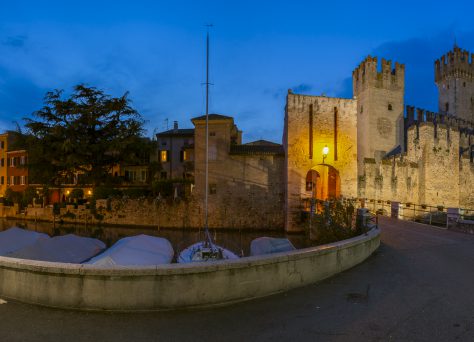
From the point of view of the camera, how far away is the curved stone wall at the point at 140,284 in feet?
17.1

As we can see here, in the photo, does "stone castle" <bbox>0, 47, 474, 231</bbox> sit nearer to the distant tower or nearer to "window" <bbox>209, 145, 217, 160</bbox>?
"window" <bbox>209, 145, 217, 160</bbox>

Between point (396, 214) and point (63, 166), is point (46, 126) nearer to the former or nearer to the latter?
point (63, 166)

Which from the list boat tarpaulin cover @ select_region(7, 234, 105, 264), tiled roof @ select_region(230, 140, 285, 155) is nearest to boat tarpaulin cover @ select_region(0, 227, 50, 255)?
boat tarpaulin cover @ select_region(7, 234, 105, 264)

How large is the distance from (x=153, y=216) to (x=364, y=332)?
31.7 meters

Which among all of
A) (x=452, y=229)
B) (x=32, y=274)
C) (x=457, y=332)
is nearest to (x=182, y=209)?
(x=452, y=229)

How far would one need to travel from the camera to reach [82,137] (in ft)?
122

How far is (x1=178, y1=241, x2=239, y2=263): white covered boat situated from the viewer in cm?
1260

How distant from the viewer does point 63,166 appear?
37.5 metres

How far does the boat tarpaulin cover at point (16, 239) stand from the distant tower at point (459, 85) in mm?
68892

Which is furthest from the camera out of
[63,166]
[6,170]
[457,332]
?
[6,170]

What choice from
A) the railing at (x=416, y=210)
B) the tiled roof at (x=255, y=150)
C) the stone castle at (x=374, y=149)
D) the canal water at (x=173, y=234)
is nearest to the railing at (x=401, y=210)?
the railing at (x=416, y=210)

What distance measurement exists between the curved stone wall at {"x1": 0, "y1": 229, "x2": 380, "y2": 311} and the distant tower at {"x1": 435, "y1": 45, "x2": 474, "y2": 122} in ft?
226

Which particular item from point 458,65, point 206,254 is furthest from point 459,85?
point 206,254

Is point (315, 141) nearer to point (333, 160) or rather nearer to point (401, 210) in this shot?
point (333, 160)
